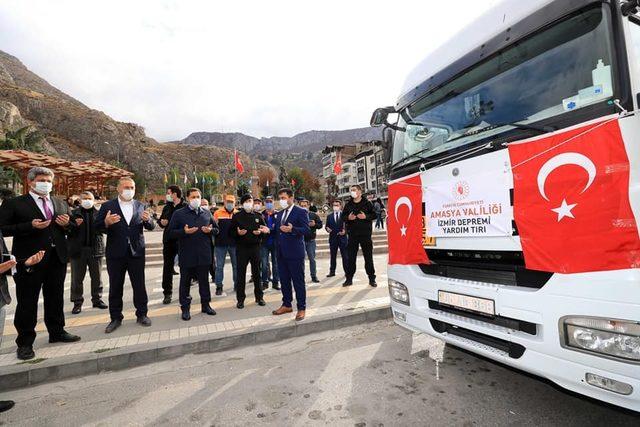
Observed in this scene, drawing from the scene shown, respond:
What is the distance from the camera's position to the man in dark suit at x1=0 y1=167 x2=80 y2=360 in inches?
151

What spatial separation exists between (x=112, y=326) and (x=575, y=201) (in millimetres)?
5460

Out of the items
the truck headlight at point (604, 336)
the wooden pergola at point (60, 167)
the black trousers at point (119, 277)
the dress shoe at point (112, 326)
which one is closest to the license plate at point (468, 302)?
the truck headlight at point (604, 336)

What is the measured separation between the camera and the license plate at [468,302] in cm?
246

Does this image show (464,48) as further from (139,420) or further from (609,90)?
(139,420)

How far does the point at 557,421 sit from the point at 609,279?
4.33ft

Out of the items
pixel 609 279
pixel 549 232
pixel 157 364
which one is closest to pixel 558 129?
pixel 549 232

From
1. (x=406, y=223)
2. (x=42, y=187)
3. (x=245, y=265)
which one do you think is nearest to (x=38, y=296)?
(x=42, y=187)

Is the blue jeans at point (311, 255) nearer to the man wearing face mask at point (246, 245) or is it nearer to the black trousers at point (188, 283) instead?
the man wearing face mask at point (246, 245)

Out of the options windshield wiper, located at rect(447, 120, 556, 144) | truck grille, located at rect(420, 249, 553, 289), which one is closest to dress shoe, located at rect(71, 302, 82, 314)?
truck grille, located at rect(420, 249, 553, 289)

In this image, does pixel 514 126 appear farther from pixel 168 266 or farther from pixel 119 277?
pixel 168 266

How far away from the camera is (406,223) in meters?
3.40

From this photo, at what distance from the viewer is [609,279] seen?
1.86m

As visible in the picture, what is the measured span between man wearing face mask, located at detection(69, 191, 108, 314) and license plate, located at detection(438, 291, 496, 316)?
552cm

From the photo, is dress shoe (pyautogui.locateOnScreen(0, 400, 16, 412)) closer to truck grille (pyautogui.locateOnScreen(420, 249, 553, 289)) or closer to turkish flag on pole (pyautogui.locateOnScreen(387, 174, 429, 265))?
turkish flag on pole (pyautogui.locateOnScreen(387, 174, 429, 265))
